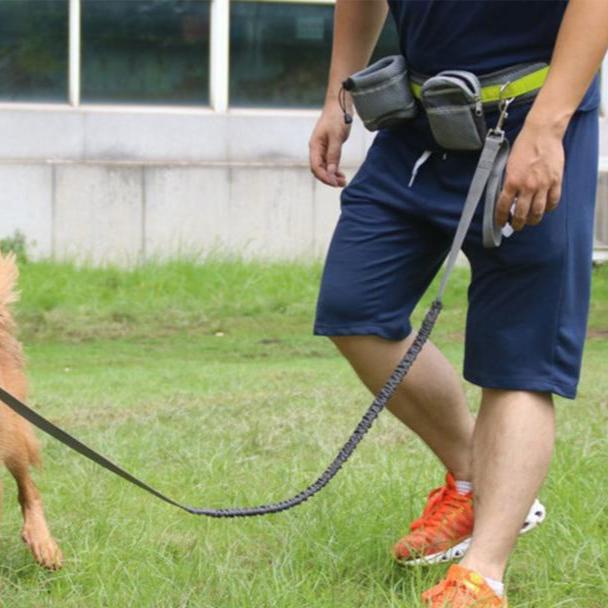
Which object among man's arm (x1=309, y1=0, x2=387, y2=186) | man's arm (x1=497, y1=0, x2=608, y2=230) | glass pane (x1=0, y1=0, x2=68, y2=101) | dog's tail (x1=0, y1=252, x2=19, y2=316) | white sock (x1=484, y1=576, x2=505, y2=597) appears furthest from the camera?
glass pane (x1=0, y1=0, x2=68, y2=101)

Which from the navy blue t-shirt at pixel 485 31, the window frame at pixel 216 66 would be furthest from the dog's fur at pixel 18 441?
the window frame at pixel 216 66

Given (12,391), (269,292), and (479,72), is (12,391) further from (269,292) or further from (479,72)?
(269,292)

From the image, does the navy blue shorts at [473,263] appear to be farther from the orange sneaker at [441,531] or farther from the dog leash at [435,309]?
the orange sneaker at [441,531]

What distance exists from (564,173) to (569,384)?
557mm

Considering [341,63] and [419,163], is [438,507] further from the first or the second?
[341,63]

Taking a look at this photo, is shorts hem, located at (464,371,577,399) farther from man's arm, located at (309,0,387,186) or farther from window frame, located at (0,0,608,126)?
window frame, located at (0,0,608,126)

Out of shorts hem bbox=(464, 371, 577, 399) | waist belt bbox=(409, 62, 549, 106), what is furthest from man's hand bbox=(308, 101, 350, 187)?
shorts hem bbox=(464, 371, 577, 399)

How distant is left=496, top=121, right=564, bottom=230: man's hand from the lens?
11.3 feet

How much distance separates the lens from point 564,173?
3.68 m

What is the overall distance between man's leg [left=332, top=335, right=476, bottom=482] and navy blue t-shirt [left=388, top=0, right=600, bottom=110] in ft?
2.63

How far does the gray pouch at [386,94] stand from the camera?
3.90 m

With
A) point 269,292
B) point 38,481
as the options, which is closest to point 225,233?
point 269,292

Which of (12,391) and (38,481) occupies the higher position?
(12,391)

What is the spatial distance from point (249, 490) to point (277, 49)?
11584 mm
